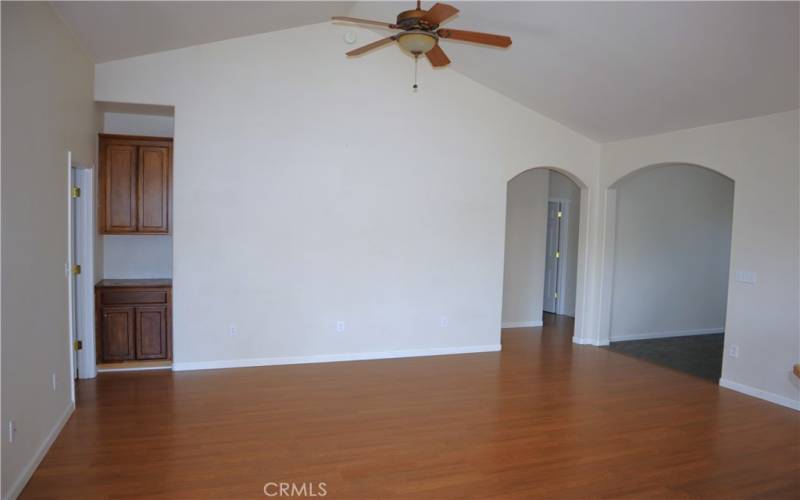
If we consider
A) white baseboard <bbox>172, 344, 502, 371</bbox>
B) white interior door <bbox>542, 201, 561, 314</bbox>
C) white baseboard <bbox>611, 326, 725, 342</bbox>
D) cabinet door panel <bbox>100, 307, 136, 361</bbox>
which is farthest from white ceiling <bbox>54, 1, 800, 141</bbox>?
white interior door <bbox>542, 201, 561, 314</bbox>

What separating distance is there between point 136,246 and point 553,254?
6742 mm

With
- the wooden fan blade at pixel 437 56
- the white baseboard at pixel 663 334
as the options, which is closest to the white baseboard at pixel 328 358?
the white baseboard at pixel 663 334

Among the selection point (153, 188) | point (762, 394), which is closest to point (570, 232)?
point (762, 394)

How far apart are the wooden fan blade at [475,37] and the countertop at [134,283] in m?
3.72

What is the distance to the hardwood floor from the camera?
3.04 meters

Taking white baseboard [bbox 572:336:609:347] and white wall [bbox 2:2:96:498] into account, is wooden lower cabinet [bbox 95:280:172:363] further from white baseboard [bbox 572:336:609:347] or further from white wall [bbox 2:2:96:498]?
white baseboard [bbox 572:336:609:347]

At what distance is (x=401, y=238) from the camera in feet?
19.2

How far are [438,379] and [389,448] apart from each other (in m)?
1.69

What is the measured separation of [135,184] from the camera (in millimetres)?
5090

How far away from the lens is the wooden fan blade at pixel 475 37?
3297mm

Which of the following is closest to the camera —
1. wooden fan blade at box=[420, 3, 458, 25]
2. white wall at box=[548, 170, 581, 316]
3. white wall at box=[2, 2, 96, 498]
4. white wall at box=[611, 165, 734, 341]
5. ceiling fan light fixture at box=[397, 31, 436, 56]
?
white wall at box=[2, 2, 96, 498]

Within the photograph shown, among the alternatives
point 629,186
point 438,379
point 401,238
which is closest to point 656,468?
point 438,379

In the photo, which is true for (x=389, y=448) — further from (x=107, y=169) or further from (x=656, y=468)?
(x=107, y=169)

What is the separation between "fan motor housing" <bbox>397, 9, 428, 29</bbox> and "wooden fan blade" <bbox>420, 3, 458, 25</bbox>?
3 cm
